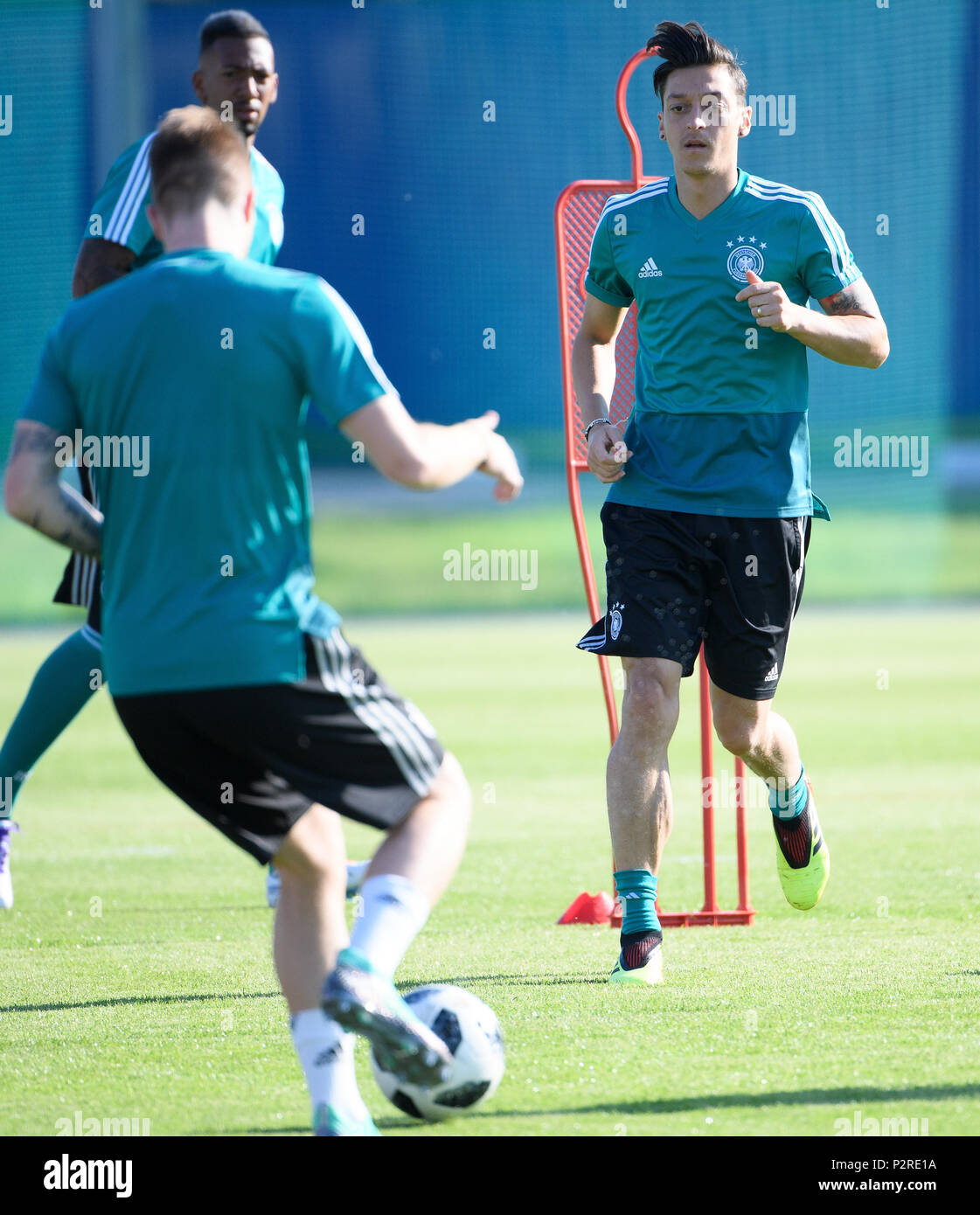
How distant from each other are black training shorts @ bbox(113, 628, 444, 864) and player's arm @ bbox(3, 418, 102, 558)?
1.08 ft

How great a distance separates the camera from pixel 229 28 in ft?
16.6

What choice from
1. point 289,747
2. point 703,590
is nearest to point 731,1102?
point 289,747

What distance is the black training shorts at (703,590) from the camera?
4.83 m

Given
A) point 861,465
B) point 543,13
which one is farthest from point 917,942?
point 543,13

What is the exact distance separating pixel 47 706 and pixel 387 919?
8.64ft

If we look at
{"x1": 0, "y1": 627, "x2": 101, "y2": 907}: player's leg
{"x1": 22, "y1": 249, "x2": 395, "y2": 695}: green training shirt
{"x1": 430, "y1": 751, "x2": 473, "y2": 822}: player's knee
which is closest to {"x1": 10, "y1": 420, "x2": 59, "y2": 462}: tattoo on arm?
{"x1": 22, "y1": 249, "x2": 395, "y2": 695}: green training shirt

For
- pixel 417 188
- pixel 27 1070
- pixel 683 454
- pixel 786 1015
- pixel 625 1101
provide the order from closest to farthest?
pixel 625 1101, pixel 27 1070, pixel 786 1015, pixel 683 454, pixel 417 188

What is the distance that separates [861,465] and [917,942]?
66.2 ft

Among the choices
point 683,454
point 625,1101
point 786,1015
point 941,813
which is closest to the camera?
point 625,1101

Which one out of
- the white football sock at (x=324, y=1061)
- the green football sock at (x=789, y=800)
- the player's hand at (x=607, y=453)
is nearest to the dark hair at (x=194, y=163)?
the white football sock at (x=324, y=1061)

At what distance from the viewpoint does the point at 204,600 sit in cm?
297

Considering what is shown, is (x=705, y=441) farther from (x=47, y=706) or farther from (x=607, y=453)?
(x=47, y=706)
